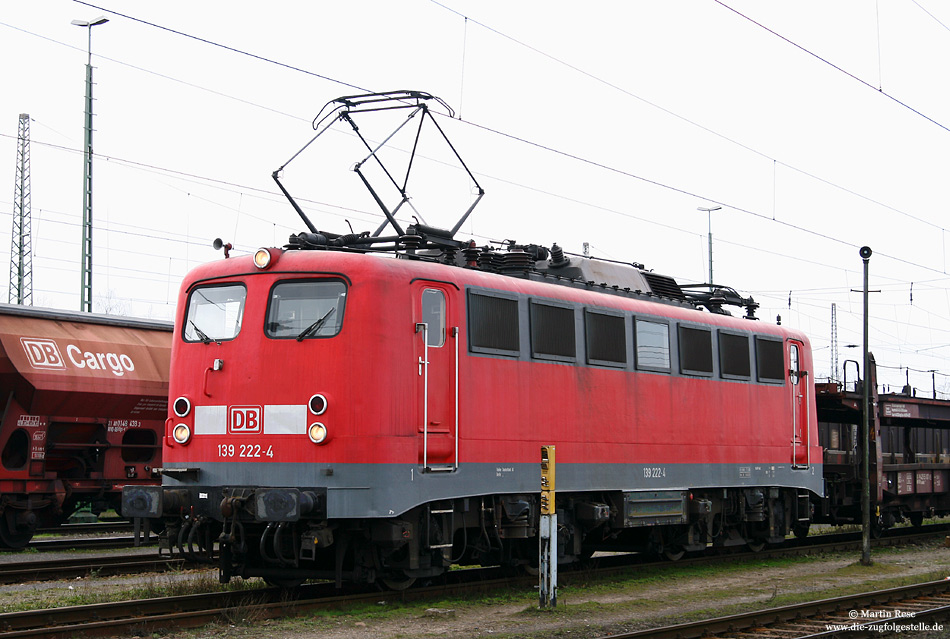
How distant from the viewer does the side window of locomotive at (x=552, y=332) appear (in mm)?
13422

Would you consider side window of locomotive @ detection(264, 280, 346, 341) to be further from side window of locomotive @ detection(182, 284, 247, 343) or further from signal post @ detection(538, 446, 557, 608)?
signal post @ detection(538, 446, 557, 608)

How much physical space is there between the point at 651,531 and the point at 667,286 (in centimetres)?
386

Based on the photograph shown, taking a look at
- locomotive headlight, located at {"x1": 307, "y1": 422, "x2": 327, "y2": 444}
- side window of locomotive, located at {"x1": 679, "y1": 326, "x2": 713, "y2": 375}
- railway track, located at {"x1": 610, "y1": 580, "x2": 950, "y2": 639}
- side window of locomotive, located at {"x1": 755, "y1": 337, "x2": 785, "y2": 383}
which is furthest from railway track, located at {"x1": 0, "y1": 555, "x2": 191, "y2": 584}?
side window of locomotive, located at {"x1": 755, "y1": 337, "x2": 785, "y2": 383}

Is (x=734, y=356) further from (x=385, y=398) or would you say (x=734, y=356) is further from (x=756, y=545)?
(x=385, y=398)

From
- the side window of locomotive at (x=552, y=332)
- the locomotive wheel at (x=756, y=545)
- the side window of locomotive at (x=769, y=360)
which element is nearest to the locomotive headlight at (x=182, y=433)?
the side window of locomotive at (x=552, y=332)

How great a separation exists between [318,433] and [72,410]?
9.19 meters

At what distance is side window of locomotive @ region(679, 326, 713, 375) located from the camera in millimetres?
16094

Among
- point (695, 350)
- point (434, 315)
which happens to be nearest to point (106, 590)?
point (434, 315)

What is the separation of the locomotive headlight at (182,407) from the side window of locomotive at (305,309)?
1268mm

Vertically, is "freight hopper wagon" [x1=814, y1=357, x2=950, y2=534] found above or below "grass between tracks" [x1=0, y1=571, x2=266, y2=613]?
above

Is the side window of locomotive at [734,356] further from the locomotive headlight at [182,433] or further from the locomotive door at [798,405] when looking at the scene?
the locomotive headlight at [182,433]

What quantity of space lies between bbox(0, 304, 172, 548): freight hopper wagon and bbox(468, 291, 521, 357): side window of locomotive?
28.8 ft

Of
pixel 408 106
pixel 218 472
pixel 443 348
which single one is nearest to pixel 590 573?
pixel 443 348

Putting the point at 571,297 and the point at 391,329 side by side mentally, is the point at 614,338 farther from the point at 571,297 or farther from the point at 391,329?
the point at 391,329
